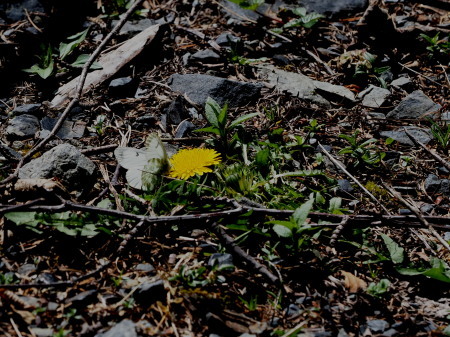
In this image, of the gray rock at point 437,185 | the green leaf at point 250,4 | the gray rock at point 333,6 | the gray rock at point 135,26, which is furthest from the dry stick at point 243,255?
the gray rock at point 333,6

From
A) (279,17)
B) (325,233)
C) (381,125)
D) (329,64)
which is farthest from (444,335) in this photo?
(279,17)

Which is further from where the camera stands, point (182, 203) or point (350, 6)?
point (350, 6)

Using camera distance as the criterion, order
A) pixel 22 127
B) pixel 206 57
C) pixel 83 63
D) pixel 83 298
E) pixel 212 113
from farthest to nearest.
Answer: pixel 206 57, pixel 83 63, pixel 22 127, pixel 212 113, pixel 83 298

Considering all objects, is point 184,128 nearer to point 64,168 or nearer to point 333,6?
point 64,168

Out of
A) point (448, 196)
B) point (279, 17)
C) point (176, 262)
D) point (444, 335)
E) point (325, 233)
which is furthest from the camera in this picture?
point (279, 17)

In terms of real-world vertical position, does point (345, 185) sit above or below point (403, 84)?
below

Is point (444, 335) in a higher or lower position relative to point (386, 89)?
lower

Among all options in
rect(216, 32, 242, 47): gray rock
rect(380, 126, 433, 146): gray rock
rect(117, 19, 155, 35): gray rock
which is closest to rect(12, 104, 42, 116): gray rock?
rect(117, 19, 155, 35): gray rock

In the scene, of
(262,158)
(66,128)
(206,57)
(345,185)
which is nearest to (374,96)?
(345,185)

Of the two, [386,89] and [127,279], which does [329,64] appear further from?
[127,279]
